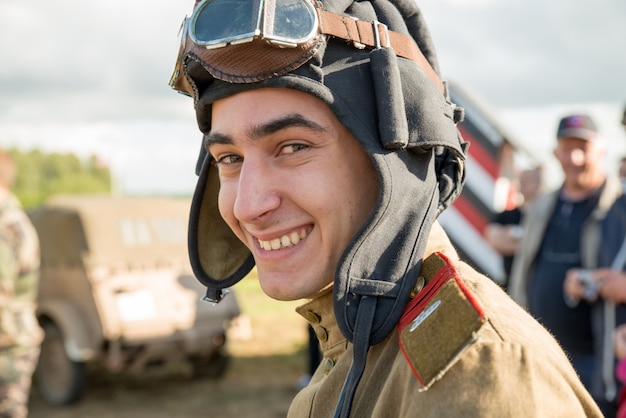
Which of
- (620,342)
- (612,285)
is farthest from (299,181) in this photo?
(612,285)

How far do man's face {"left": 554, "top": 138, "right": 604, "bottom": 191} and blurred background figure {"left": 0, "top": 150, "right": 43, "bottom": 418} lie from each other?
4.00 meters

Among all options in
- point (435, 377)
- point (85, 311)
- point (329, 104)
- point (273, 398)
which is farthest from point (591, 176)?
point (85, 311)

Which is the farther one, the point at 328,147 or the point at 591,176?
the point at 591,176

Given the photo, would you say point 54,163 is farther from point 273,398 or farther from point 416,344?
point 416,344

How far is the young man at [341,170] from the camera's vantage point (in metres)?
1.49

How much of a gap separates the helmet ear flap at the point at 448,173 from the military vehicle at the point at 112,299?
6.08 metres

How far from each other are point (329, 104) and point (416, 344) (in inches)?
22.4

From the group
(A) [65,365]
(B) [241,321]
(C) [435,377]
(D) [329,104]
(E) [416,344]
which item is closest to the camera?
(C) [435,377]

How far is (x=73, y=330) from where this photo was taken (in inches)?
293

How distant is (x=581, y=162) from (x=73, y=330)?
17.3 feet

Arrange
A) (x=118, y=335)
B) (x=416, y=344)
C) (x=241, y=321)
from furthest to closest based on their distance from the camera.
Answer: (x=241, y=321) → (x=118, y=335) → (x=416, y=344)

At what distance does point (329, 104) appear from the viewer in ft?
5.20

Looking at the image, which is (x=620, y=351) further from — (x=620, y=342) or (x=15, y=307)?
(x=15, y=307)

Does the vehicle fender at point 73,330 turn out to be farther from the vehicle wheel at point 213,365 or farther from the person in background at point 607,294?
the person in background at point 607,294
